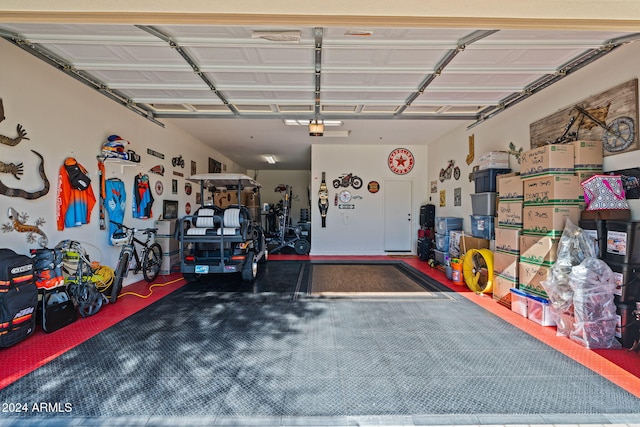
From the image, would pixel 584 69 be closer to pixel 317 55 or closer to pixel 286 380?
pixel 317 55

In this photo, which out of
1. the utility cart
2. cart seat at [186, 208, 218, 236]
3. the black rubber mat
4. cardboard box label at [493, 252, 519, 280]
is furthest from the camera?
cart seat at [186, 208, 218, 236]

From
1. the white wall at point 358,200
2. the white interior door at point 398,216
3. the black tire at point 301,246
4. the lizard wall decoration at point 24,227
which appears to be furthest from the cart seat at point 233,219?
the white interior door at point 398,216

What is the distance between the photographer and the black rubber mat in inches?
66.2

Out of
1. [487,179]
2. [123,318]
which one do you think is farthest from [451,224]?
[123,318]

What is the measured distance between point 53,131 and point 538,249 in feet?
18.6

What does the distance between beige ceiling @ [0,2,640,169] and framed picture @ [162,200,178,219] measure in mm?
1597

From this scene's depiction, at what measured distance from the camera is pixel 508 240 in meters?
3.53

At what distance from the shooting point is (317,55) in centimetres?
291

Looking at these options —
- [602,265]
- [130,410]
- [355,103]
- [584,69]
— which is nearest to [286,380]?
[130,410]

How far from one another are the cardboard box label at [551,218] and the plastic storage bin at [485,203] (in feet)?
3.40

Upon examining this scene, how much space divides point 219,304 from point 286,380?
75.1 inches

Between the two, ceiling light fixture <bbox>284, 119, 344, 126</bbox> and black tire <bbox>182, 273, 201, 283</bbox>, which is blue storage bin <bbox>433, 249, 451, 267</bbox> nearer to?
ceiling light fixture <bbox>284, 119, 344, 126</bbox>

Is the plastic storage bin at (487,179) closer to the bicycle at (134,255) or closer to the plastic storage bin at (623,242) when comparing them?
the plastic storage bin at (623,242)

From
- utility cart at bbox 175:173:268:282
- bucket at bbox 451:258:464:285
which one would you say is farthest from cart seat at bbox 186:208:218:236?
bucket at bbox 451:258:464:285
